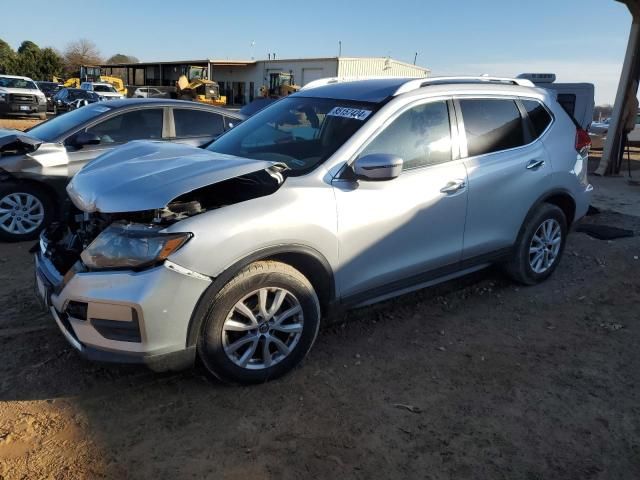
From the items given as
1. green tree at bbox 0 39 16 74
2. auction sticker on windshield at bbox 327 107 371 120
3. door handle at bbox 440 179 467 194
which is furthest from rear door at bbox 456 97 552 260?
green tree at bbox 0 39 16 74

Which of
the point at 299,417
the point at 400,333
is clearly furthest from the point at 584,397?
the point at 299,417

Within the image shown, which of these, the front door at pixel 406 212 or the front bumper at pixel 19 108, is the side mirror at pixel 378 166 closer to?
the front door at pixel 406 212

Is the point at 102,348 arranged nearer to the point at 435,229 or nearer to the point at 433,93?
the point at 435,229

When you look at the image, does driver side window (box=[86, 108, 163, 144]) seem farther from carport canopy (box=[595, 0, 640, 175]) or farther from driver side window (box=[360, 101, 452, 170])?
carport canopy (box=[595, 0, 640, 175])

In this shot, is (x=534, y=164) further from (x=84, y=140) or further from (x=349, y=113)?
(x=84, y=140)

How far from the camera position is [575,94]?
9.50 meters

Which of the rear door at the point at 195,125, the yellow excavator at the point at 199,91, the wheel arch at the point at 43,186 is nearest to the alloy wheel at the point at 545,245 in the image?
the rear door at the point at 195,125

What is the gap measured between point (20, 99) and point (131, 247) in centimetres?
2525

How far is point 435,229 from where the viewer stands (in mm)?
3721

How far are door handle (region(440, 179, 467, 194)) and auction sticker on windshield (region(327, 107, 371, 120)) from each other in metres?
0.76

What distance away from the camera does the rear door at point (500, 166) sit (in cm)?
397

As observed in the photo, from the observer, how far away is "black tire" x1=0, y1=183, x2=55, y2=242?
18.6 ft

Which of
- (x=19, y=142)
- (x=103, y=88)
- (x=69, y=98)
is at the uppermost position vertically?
(x=103, y=88)

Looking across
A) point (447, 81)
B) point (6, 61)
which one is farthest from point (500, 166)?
point (6, 61)
